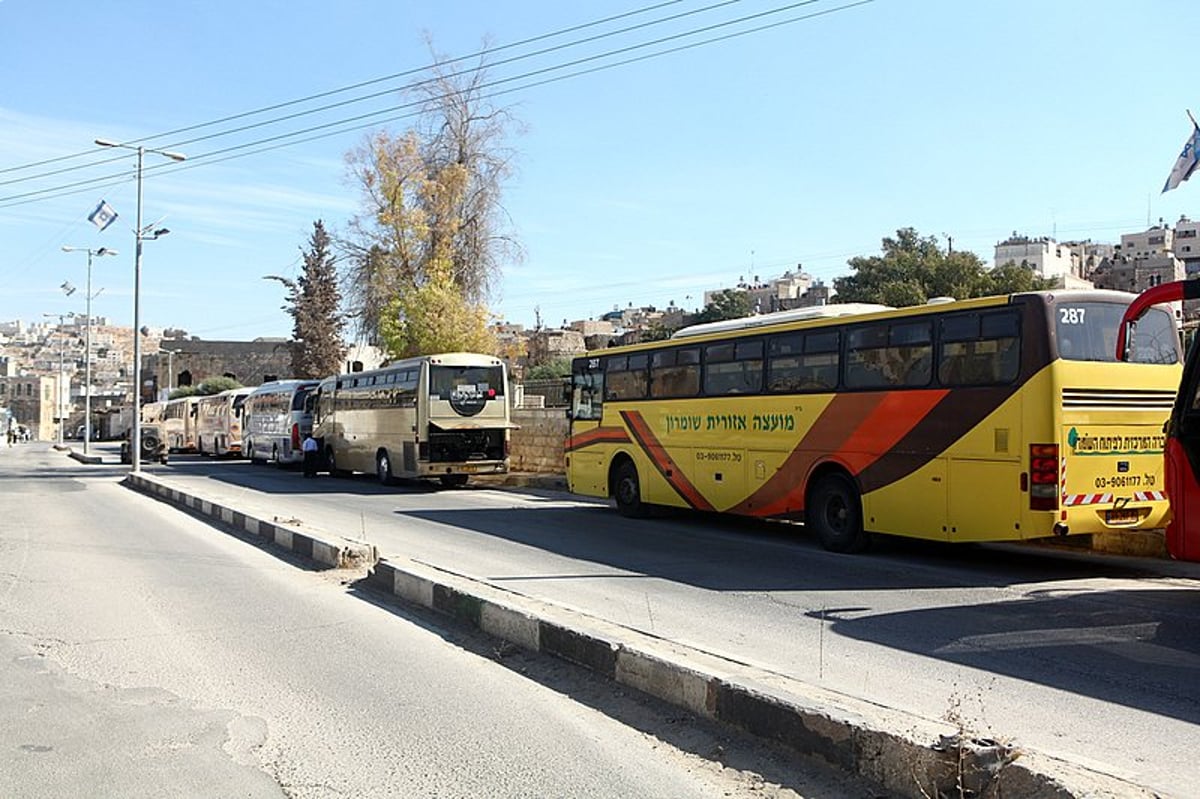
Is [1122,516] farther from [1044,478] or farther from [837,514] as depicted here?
[837,514]

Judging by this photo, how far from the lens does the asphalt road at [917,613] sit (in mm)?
5695

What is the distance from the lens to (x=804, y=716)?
4.98m

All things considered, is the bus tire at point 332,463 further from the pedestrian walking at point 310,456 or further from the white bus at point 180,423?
the white bus at point 180,423

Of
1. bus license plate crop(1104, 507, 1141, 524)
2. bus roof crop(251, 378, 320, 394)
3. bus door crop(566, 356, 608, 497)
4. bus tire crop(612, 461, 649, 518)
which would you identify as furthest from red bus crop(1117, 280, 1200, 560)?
bus roof crop(251, 378, 320, 394)

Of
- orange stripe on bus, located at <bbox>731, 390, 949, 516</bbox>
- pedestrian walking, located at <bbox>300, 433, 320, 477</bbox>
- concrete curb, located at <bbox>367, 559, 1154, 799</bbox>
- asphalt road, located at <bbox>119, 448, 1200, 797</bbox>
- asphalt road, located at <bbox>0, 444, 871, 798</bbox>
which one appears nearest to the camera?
concrete curb, located at <bbox>367, 559, 1154, 799</bbox>

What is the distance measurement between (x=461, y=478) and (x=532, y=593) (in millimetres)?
17977

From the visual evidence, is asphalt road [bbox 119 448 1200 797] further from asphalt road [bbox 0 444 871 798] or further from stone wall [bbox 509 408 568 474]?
stone wall [bbox 509 408 568 474]

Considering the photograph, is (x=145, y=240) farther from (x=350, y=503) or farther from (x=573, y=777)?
(x=573, y=777)

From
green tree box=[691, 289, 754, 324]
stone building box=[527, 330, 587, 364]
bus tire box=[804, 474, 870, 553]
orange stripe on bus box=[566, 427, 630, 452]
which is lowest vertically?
bus tire box=[804, 474, 870, 553]

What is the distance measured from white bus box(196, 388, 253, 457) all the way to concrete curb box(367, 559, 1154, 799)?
39.3 m

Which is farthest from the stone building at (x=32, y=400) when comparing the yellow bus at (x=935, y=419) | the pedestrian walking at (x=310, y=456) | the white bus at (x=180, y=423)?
the yellow bus at (x=935, y=419)

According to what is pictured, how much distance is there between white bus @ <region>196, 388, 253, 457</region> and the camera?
4472 centimetres

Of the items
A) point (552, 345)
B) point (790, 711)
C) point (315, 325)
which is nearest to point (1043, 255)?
point (552, 345)

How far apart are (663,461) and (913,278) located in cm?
3011
